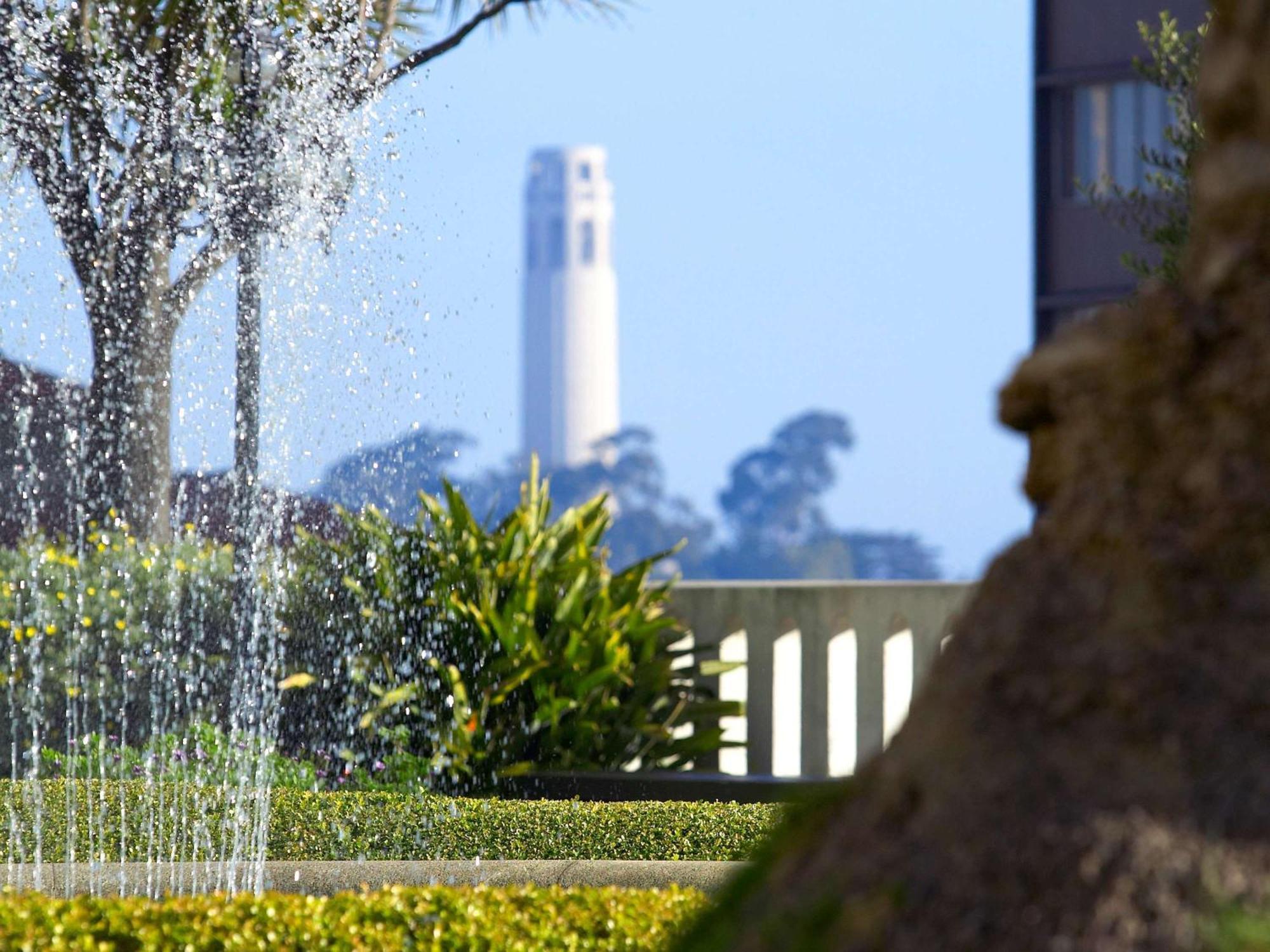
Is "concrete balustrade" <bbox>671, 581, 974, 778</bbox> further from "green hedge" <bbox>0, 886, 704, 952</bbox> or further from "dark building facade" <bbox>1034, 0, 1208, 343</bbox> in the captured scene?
"dark building facade" <bbox>1034, 0, 1208, 343</bbox>

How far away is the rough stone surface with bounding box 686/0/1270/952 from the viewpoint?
1.33 m

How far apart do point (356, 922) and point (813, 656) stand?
5.19m

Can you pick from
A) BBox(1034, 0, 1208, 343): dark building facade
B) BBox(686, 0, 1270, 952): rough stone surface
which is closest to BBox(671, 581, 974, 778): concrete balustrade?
BBox(1034, 0, 1208, 343): dark building facade

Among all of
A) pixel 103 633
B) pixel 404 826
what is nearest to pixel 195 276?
pixel 103 633

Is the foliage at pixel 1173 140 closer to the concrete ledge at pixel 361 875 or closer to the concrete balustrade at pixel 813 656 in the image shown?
the concrete balustrade at pixel 813 656

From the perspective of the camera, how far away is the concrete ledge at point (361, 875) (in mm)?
4008

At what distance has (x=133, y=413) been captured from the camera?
9969 mm

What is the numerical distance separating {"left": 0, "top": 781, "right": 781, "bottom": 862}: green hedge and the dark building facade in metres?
9.13

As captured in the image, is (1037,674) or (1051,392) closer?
(1037,674)

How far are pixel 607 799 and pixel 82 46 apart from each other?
6.74 metres

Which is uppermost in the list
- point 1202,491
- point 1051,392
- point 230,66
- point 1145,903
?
point 230,66

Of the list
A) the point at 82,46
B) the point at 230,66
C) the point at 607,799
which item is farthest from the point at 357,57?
the point at 607,799

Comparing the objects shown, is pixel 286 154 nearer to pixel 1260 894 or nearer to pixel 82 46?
pixel 82 46

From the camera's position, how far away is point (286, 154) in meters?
10.1
